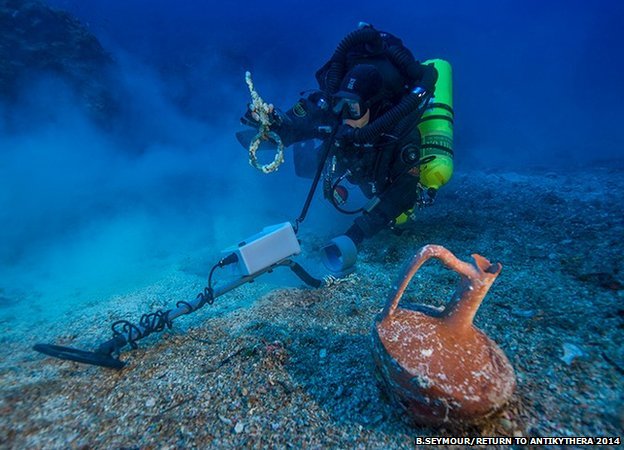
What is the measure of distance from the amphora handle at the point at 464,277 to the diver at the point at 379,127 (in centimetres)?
263

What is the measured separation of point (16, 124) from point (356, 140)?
42.0 feet

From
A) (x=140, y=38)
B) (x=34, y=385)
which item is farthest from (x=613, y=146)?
(x=140, y=38)

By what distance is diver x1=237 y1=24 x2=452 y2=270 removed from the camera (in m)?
4.11

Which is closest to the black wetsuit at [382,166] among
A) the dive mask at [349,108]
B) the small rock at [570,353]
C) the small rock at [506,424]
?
the dive mask at [349,108]

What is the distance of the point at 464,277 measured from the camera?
1582 millimetres

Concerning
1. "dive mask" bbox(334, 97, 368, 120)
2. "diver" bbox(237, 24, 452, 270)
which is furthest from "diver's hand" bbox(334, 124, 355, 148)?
"dive mask" bbox(334, 97, 368, 120)

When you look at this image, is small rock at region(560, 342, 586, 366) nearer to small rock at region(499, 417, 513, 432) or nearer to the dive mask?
small rock at region(499, 417, 513, 432)

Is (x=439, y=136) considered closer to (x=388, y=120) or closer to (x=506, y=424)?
(x=388, y=120)

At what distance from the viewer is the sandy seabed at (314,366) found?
168 cm

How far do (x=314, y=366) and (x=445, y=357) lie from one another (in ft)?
3.72

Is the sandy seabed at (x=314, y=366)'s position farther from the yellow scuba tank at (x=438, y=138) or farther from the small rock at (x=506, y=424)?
the yellow scuba tank at (x=438, y=138)

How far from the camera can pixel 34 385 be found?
7.16 ft

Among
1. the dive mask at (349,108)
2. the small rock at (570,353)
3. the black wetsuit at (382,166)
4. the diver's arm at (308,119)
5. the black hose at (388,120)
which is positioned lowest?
the small rock at (570,353)

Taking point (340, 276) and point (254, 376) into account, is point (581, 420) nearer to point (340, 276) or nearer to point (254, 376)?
point (254, 376)
